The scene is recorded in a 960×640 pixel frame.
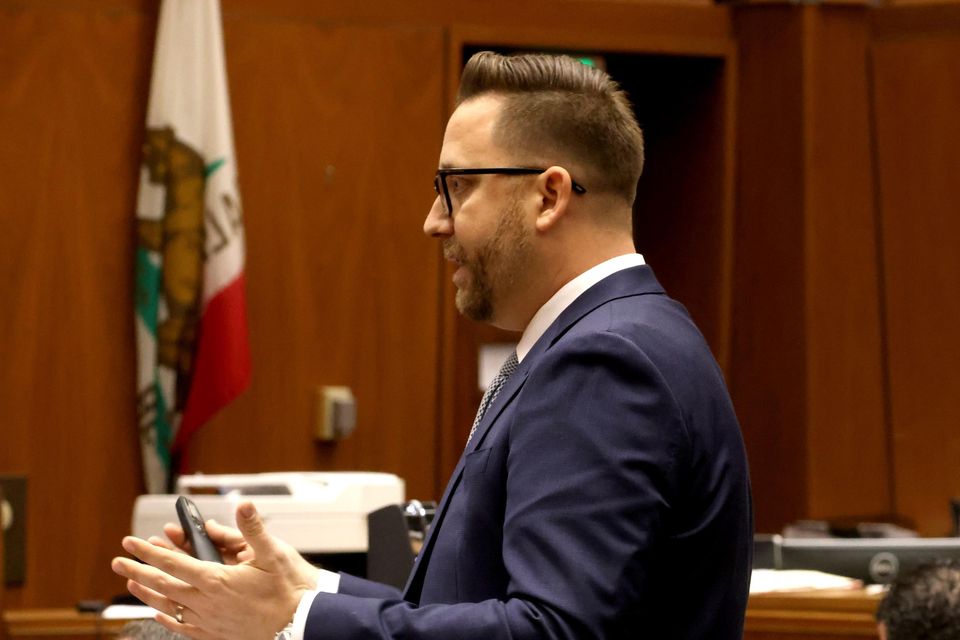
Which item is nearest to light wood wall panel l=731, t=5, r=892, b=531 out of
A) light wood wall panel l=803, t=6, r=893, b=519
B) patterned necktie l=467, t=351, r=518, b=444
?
light wood wall panel l=803, t=6, r=893, b=519

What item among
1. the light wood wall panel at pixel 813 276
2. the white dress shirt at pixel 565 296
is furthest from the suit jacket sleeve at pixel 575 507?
the light wood wall panel at pixel 813 276

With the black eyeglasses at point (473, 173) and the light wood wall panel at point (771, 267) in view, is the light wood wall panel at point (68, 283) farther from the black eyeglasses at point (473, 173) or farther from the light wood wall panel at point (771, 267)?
the black eyeglasses at point (473, 173)

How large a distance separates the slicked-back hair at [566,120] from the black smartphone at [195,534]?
572mm

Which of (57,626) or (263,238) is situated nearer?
(57,626)

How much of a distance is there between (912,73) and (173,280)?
110 inches

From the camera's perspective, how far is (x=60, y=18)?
4.50 m

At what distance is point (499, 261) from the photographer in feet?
5.29

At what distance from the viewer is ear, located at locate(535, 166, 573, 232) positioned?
5.25 feet

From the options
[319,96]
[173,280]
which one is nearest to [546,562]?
[173,280]

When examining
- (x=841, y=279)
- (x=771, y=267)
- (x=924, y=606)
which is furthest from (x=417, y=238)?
(x=924, y=606)

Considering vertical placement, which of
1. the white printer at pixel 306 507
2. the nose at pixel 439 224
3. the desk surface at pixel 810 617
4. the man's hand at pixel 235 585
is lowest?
the desk surface at pixel 810 617

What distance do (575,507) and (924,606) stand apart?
1091 mm

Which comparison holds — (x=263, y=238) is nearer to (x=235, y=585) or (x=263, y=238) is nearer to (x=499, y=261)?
(x=499, y=261)

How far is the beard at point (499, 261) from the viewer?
161cm
